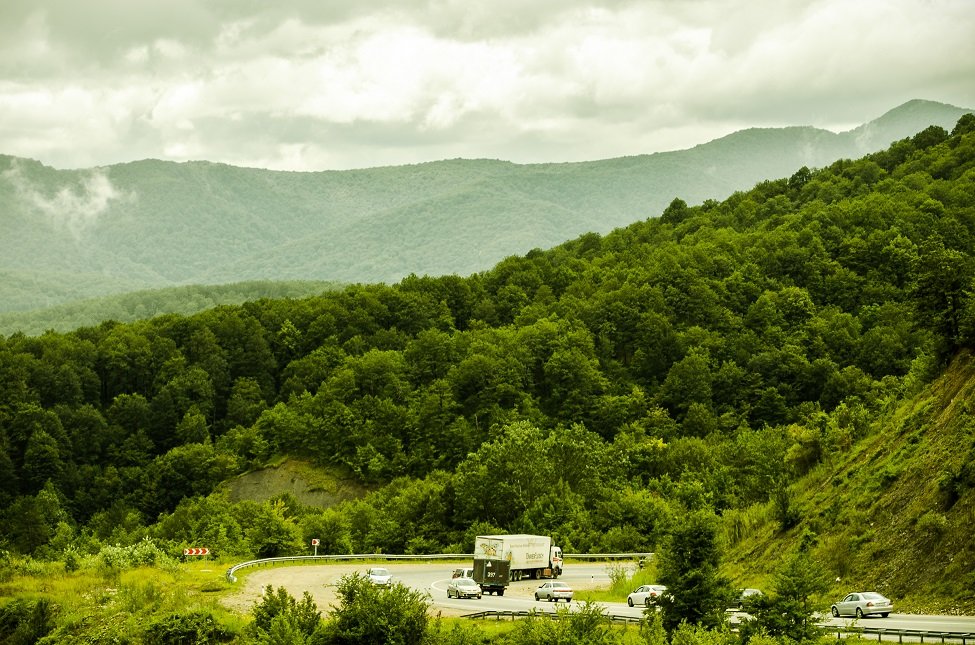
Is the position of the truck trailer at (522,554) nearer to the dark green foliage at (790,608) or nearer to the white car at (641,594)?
the white car at (641,594)

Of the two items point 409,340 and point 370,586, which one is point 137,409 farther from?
point 370,586

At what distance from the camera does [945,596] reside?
123 ft

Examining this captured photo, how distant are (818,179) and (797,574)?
550 ft

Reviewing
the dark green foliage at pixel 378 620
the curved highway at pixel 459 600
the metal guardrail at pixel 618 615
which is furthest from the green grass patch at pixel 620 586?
the dark green foliage at pixel 378 620

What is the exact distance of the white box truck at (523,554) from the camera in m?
57.3

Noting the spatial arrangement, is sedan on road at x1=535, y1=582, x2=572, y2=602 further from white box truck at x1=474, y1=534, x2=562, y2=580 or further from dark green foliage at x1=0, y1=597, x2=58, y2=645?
dark green foliage at x1=0, y1=597, x2=58, y2=645

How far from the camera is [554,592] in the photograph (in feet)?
162

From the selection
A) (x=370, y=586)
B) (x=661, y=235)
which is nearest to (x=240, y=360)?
(x=661, y=235)

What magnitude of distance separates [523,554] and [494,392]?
58.3m

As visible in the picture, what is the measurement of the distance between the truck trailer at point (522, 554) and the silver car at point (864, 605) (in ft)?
68.2

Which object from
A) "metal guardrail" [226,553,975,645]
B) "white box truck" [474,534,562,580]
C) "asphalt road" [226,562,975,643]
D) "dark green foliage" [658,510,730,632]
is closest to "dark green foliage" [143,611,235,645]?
"asphalt road" [226,562,975,643]

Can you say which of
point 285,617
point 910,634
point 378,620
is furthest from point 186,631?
point 910,634

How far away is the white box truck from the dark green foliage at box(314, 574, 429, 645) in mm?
16816

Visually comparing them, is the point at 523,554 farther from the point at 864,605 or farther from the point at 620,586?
the point at 864,605
